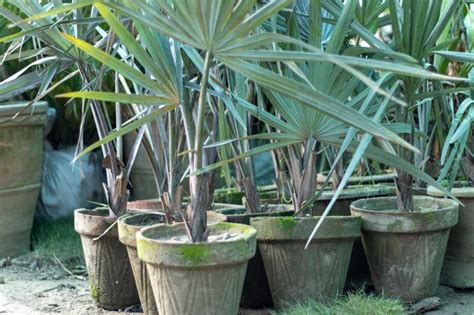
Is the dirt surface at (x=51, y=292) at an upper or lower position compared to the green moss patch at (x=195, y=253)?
lower

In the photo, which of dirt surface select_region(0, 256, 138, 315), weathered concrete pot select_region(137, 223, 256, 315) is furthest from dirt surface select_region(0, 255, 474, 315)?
weathered concrete pot select_region(137, 223, 256, 315)

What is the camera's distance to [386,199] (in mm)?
A: 3053

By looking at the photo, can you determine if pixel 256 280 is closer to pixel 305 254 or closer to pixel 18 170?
pixel 305 254

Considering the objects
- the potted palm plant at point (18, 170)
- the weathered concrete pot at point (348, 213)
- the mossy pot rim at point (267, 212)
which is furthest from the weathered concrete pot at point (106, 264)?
the potted palm plant at point (18, 170)

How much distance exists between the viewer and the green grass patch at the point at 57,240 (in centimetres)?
397

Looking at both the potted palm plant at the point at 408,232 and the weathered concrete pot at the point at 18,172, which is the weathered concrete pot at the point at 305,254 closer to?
the potted palm plant at the point at 408,232

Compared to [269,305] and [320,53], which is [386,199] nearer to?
[269,305]

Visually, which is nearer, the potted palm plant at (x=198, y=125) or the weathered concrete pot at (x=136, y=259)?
the potted palm plant at (x=198, y=125)

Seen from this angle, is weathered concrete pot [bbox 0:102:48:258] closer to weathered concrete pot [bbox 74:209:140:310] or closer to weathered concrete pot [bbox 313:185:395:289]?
weathered concrete pot [bbox 74:209:140:310]

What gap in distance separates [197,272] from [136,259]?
439mm

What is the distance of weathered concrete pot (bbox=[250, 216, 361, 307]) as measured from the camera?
2.67 m

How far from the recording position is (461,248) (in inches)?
121

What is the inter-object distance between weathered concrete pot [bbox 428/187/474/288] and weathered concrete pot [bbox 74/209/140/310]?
1184 mm

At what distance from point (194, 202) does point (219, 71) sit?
0.74m
